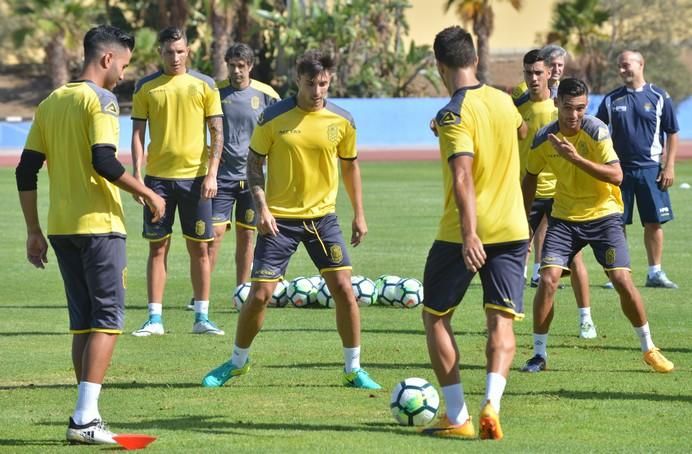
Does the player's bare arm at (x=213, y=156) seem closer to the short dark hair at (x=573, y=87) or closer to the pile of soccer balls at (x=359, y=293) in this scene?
the pile of soccer balls at (x=359, y=293)

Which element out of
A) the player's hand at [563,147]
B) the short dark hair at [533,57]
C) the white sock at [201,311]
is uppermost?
the short dark hair at [533,57]

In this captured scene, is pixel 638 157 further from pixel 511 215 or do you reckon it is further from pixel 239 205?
pixel 511 215

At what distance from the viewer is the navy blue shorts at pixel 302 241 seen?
9.11 metres

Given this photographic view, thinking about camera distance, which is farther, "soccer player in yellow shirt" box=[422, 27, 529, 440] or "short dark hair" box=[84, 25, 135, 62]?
"short dark hair" box=[84, 25, 135, 62]

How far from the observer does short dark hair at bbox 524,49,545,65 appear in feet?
38.8

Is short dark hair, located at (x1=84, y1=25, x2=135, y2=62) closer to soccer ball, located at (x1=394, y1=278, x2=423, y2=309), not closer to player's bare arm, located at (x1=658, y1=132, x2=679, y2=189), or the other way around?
soccer ball, located at (x1=394, y1=278, x2=423, y2=309)

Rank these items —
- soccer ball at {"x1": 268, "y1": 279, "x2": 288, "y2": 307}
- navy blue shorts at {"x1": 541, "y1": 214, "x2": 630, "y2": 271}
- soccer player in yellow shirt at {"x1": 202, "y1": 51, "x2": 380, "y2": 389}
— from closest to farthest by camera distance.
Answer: soccer player in yellow shirt at {"x1": 202, "y1": 51, "x2": 380, "y2": 389} < navy blue shorts at {"x1": 541, "y1": 214, "x2": 630, "y2": 271} < soccer ball at {"x1": 268, "y1": 279, "x2": 288, "y2": 307}

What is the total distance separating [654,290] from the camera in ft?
47.4

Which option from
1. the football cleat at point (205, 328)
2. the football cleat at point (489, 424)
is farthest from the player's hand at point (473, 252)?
the football cleat at point (205, 328)

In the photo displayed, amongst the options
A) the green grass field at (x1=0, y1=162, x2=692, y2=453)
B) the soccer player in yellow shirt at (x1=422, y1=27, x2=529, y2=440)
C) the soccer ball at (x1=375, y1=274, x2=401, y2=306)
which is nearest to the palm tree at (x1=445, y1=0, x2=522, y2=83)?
the green grass field at (x1=0, y1=162, x2=692, y2=453)

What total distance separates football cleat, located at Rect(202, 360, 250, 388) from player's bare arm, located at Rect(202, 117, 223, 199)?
102 inches

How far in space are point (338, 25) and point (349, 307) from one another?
4665 cm

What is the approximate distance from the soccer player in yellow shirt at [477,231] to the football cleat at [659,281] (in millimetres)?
7316

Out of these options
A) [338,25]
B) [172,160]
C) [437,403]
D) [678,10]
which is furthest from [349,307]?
[678,10]
